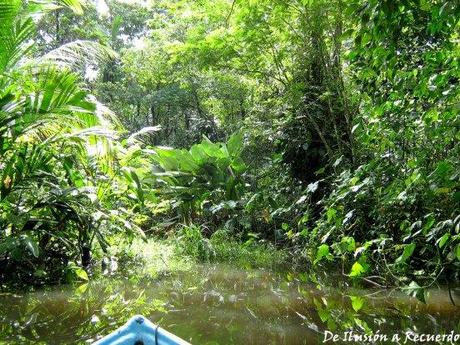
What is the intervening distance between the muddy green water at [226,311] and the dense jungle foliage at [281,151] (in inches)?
10.3

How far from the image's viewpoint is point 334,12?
196 inches

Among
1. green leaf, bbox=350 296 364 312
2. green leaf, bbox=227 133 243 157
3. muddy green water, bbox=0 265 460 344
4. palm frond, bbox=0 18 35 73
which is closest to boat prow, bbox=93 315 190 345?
muddy green water, bbox=0 265 460 344

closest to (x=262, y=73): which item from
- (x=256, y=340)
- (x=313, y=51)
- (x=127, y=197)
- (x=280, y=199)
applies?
(x=313, y=51)

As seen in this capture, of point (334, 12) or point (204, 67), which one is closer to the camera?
point (334, 12)

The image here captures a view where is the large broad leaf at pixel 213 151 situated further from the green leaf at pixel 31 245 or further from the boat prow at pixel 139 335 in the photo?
the boat prow at pixel 139 335

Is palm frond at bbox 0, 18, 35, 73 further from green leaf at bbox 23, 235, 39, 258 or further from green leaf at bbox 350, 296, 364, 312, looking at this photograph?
green leaf at bbox 350, 296, 364, 312

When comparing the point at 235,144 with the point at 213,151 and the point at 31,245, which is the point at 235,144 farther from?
the point at 31,245

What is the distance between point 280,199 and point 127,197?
278 cm

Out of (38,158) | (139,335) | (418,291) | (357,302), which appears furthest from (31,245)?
(418,291)

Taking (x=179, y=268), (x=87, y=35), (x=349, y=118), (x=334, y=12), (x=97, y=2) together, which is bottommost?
(x=179, y=268)

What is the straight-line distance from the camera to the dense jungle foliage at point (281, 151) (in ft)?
10.6

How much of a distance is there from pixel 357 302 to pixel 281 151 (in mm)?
4083

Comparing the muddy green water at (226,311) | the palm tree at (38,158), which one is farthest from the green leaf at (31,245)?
the muddy green water at (226,311)

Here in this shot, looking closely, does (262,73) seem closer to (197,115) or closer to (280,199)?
(280,199)
